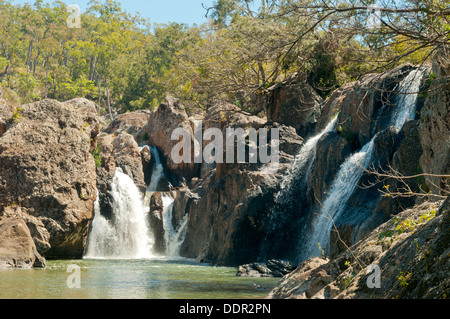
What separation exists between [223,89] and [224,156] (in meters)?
2.82

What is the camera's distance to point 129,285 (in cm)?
1274

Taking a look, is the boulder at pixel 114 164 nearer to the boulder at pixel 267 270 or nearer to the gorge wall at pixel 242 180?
the gorge wall at pixel 242 180

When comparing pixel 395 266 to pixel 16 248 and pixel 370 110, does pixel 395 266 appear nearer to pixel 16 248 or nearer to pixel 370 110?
pixel 370 110

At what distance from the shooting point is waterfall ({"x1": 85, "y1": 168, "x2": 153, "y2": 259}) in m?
25.8

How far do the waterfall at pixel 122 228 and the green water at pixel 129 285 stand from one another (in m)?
8.80

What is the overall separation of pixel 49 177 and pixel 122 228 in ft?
24.4

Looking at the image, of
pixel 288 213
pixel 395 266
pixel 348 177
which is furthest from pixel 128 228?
pixel 395 266

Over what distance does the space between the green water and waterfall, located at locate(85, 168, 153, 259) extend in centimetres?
880

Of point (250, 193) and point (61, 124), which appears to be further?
point (61, 124)

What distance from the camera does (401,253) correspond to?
5.68 metres

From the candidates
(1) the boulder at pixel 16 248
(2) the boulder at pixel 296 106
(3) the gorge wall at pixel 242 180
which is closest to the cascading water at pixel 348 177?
(3) the gorge wall at pixel 242 180

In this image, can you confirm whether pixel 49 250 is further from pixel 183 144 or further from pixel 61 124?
pixel 183 144

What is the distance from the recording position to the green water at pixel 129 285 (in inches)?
429
